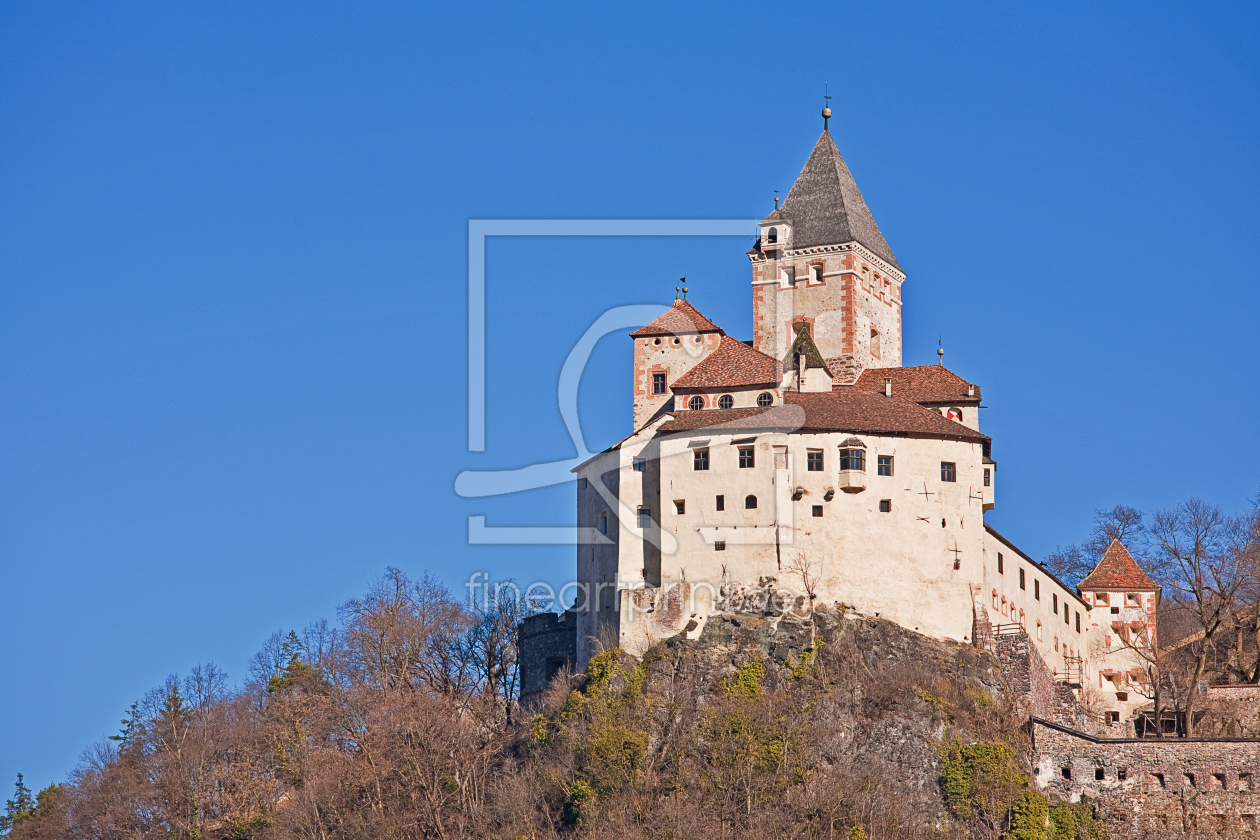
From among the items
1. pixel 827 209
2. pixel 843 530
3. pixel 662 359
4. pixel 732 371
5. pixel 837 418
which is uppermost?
pixel 827 209

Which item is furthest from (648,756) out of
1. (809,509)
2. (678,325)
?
(678,325)

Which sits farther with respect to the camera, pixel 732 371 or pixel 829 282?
pixel 829 282

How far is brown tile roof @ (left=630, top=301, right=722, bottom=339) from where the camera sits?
88875 mm

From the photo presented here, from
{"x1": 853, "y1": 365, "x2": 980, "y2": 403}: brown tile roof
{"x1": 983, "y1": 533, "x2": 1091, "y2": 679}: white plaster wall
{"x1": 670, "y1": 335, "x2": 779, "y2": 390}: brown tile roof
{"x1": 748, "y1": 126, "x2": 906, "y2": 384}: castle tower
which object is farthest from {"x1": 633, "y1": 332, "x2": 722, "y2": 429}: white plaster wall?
{"x1": 983, "y1": 533, "x2": 1091, "y2": 679}: white plaster wall

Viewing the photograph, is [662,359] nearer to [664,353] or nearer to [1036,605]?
[664,353]

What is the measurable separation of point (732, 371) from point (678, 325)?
4241 millimetres

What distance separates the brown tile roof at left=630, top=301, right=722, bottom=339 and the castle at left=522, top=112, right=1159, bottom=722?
0.09 meters

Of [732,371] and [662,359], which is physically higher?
[662,359]

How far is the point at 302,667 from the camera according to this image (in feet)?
324

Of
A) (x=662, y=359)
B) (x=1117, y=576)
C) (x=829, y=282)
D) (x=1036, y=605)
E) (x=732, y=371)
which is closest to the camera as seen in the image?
(x=1036, y=605)

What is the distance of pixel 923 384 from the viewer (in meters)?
88.9

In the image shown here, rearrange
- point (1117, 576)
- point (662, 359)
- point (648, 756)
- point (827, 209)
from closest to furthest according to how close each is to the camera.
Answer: point (648, 756) → point (662, 359) → point (1117, 576) → point (827, 209)

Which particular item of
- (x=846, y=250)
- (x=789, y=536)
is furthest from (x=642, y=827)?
(x=846, y=250)

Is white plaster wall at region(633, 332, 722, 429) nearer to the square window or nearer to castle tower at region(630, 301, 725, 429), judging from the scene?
castle tower at region(630, 301, 725, 429)
